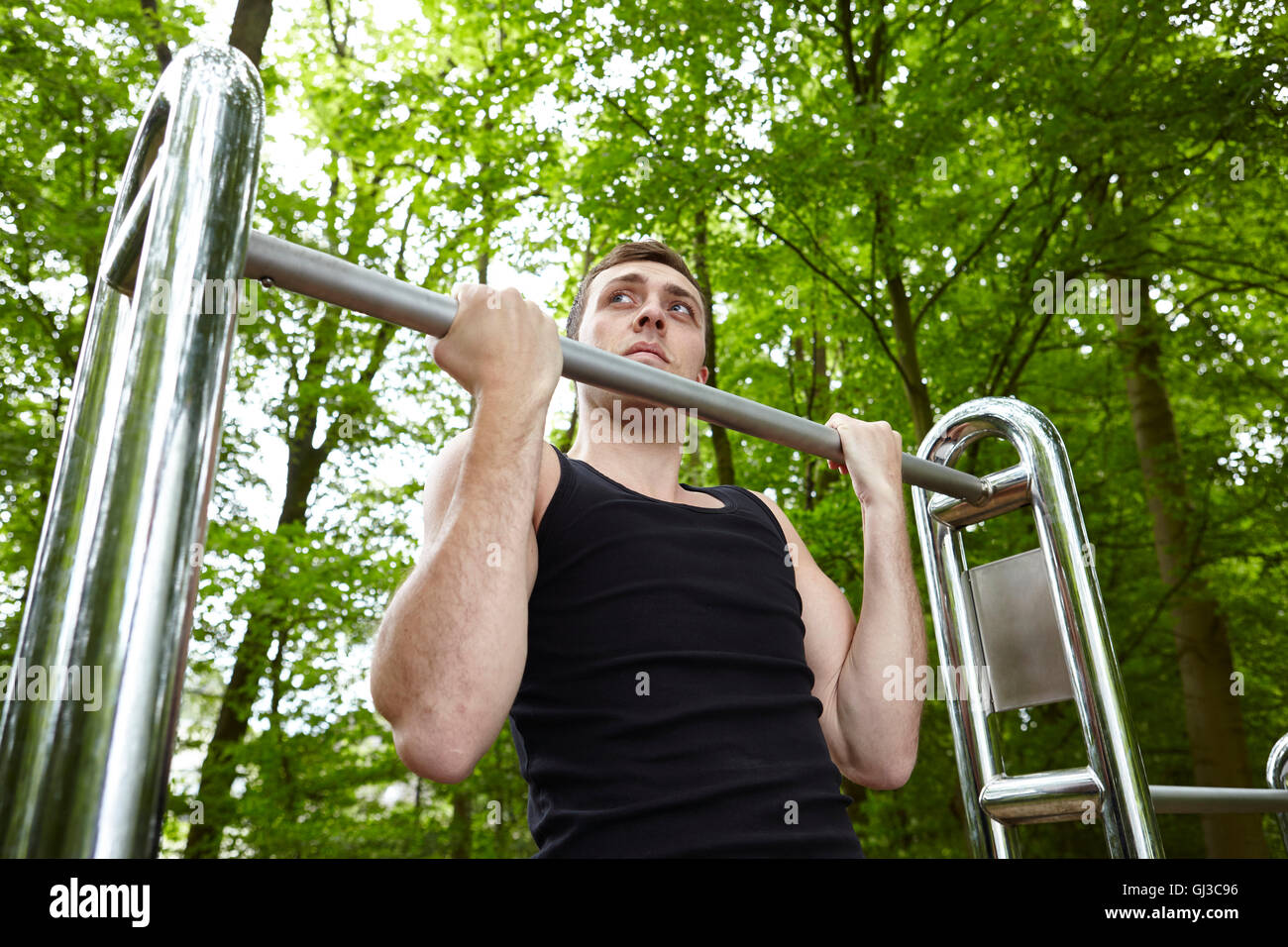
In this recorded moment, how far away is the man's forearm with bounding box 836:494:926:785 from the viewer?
1.80 m

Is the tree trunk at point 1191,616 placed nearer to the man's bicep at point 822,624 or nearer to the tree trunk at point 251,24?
the man's bicep at point 822,624

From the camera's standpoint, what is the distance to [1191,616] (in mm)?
6238

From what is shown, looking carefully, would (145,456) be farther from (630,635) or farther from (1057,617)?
(1057,617)

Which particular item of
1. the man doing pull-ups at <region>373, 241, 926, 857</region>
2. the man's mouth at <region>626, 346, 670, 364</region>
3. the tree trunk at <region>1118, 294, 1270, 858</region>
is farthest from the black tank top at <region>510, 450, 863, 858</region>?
the tree trunk at <region>1118, 294, 1270, 858</region>

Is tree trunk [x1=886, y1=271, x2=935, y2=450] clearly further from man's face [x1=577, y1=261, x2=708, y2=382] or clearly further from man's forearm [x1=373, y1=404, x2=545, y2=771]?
man's forearm [x1=373, y1=404, x2=545, y2=771]

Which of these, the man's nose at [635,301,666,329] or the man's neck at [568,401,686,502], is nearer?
the man's neck at [568,401,686,502]

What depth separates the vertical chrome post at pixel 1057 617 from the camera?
128 centimetres

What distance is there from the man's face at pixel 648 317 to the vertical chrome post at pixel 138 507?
1.44 meters

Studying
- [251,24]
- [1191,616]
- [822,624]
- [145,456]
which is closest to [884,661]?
[822,624]

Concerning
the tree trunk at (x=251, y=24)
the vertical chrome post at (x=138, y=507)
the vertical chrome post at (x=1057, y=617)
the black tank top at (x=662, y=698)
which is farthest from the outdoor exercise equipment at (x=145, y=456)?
the tree trunk at (x=251, y=24)

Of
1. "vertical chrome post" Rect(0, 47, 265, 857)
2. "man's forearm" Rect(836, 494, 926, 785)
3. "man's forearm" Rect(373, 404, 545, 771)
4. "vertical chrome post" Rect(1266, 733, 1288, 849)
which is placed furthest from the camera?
"vertical chrome post" Rect(1266, 733, 1288, 849)

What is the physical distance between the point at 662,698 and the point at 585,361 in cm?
57

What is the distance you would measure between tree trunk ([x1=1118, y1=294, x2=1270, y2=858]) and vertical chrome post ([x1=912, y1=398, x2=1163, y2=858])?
197 inches

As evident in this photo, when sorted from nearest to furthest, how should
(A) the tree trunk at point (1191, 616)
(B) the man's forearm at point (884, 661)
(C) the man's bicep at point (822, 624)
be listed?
1. (B) the man's forearm at point (884, 661)
2. (C) the man's bicep at point (822, 624)
3. (A) the tree trunk at point (1191, 616)
